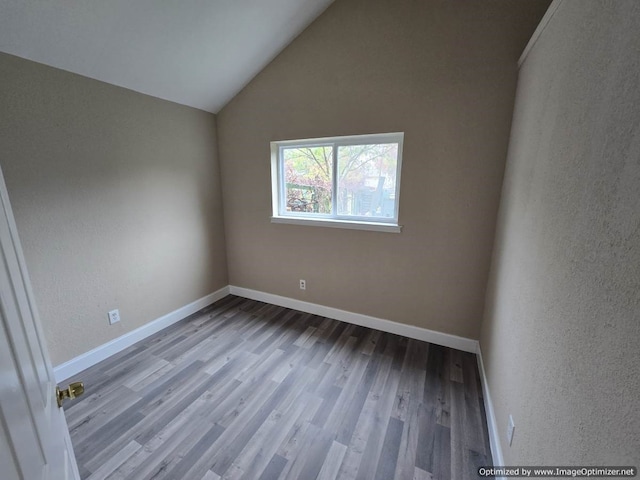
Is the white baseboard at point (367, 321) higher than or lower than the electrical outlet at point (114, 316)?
lower

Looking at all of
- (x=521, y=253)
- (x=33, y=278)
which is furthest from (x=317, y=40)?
(x=33, y=278)

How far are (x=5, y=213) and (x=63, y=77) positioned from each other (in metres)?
1.85

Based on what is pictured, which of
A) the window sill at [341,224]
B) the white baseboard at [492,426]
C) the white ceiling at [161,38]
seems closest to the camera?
the white baseboard at [492,426]

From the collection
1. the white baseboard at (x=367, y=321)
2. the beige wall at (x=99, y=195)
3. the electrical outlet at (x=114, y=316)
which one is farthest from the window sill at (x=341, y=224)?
the electrical outlet at (x=114, y=316)

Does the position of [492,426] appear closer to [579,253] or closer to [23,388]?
[579,253]

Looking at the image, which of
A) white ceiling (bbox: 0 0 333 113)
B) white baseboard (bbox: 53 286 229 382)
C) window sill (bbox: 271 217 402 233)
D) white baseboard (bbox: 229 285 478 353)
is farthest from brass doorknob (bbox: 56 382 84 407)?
white baseboard (bbox: 229 285 478 353)

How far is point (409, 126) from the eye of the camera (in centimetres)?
212

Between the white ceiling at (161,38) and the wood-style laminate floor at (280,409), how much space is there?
2.25 meters

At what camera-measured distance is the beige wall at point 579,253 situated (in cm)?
61

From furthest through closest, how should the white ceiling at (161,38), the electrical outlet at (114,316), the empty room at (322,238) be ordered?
1. the electrical outlet at (114,316)
2. the white ceiling at (161,38)
3. the empty room at (322,238)

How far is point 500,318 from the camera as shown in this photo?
1630 mm

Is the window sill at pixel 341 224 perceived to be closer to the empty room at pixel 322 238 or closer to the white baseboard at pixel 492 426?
the empty room at pixel 322 238

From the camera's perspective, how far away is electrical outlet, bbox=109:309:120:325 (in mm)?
2233

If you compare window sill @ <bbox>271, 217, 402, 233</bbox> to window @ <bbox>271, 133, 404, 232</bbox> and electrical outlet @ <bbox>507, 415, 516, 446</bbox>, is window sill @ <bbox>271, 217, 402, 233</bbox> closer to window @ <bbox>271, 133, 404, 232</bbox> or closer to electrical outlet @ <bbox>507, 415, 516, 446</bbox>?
window @ <bbox>271, 133, 404, 232</bbox>
